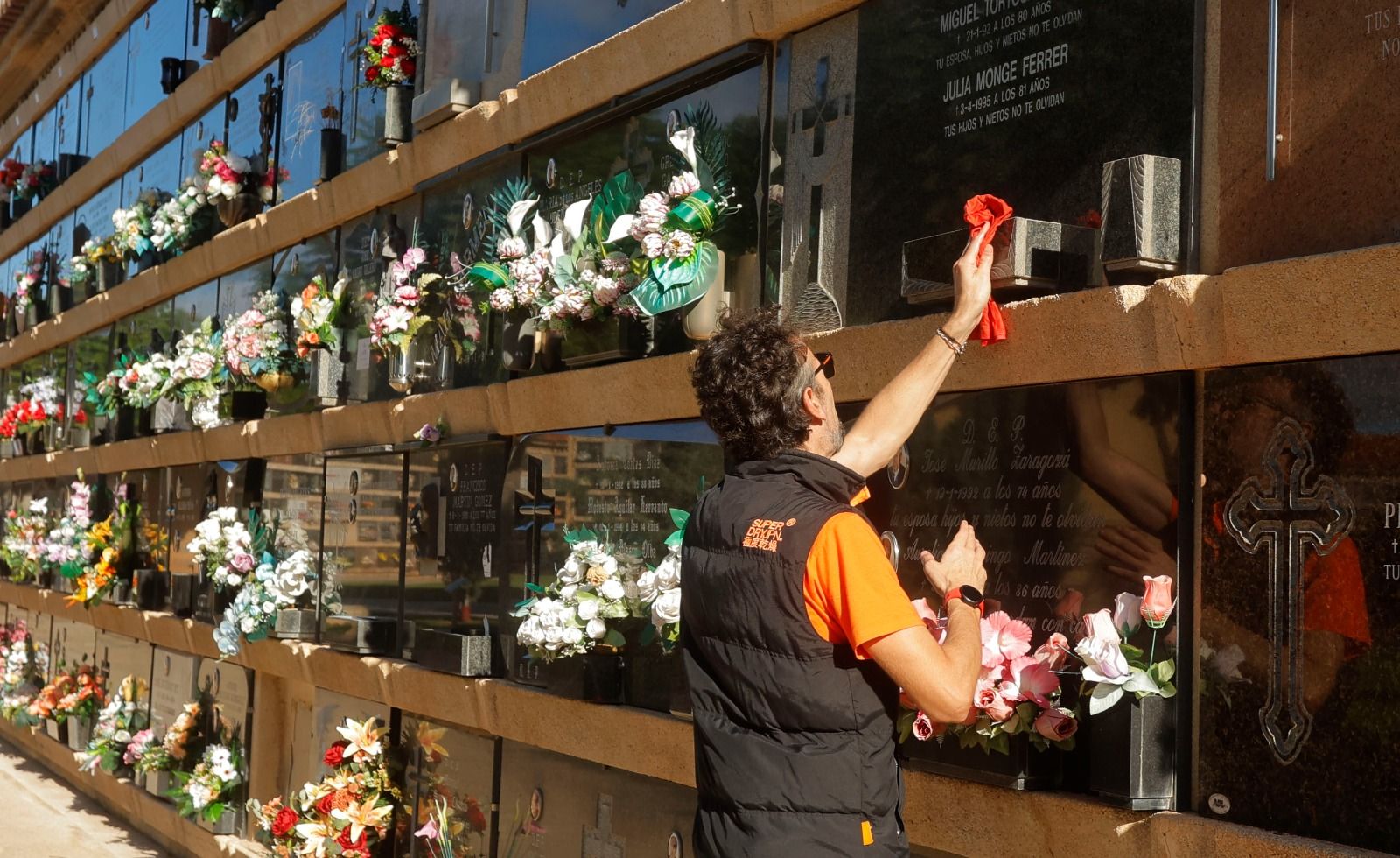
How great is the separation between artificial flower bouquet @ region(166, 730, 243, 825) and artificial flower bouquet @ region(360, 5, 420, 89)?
404cm

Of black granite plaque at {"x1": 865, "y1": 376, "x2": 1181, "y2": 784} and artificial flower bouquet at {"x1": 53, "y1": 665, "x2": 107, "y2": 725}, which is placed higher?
black granite plaque at {"x1": 865, "y1": 376, "x2": 1181, "y2": 784}

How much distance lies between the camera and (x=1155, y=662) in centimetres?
311

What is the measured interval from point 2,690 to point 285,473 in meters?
7.90

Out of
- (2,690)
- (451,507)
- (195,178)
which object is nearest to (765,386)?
(451,507)

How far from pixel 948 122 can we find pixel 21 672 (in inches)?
508

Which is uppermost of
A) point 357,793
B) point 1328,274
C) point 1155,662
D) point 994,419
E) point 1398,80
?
point 1398,80

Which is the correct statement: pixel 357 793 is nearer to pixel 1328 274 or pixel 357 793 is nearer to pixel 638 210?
pixel 638 210

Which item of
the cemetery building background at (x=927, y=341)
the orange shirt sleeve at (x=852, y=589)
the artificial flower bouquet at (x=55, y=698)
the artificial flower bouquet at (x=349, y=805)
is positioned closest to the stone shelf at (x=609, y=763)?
the cemetery building background at (x=927, y=341)

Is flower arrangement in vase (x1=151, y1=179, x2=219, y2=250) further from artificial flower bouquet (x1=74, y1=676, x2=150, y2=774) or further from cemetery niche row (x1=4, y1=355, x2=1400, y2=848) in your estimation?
cemetery niche row (x1=4, y1=355, x2=1400, y2=848)

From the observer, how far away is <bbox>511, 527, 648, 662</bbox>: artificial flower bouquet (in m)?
5.04

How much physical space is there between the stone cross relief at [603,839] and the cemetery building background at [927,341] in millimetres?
23

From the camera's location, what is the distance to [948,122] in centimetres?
390

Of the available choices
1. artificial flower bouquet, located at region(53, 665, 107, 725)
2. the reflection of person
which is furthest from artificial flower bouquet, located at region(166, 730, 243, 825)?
the reflection of person

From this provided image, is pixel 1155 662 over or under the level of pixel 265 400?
under
